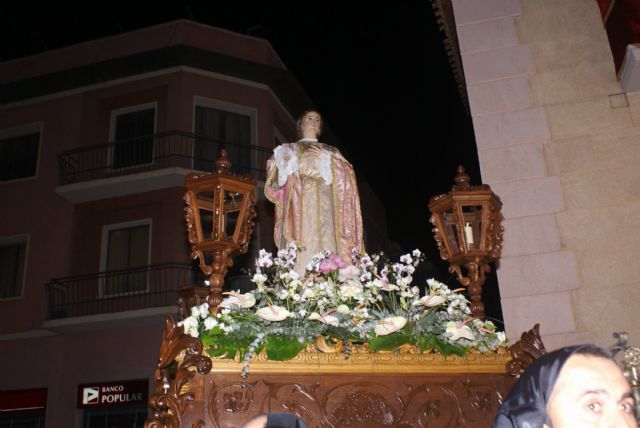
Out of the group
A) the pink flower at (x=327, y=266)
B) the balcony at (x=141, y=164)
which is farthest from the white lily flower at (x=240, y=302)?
the balcony at (x=141, y=164)

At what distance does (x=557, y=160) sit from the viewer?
19.6ft

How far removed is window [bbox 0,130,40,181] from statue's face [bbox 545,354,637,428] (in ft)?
53.6

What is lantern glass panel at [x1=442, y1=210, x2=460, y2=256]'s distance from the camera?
4.88 meters

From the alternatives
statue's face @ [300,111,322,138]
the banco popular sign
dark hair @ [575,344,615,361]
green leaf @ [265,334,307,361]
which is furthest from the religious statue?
the banco popular sign

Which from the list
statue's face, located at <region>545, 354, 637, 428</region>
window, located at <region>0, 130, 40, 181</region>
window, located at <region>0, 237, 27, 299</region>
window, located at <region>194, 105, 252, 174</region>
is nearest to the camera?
statue's face, located at <region>545, 354, 637, 428</region>

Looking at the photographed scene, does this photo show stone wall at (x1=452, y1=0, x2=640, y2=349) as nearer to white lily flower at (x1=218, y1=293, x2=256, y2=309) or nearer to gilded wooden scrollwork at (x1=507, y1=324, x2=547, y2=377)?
gilded wooden scrollwork at (x1=507, y1=324, x2=547, y2=377)

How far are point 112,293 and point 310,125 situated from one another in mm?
9863

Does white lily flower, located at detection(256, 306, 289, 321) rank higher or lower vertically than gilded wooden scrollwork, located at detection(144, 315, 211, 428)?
higher

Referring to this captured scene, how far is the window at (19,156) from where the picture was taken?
16359 millimetres

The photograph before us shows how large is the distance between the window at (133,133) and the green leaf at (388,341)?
41.1 feet

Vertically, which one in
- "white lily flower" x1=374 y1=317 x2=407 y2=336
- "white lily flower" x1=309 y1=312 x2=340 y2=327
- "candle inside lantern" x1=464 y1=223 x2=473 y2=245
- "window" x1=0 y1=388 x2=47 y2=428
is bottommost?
"window" x1=0 y1=388 x2=47 y2=428

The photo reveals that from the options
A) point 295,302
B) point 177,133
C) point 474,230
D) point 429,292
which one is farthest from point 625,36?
point 177,133

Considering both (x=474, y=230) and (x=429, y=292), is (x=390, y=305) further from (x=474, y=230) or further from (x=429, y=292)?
(x=474, y=230)

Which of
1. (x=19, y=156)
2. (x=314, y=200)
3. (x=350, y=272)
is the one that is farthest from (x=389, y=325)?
(x=19, y=156)
